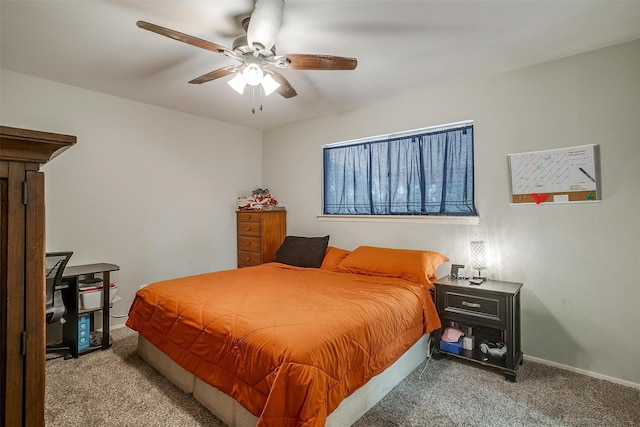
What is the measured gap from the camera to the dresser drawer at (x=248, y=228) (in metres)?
4.15

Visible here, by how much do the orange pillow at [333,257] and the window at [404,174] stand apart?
20.1 inches

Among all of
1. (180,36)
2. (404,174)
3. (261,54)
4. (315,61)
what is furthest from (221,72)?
(404,174)

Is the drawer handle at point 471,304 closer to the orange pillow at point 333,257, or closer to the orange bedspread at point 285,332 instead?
the orange bedspread at point 285,332

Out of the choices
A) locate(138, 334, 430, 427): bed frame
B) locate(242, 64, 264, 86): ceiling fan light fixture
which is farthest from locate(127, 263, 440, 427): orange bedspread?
locate(242, 64, 264, 86): ceiling fan light fixture

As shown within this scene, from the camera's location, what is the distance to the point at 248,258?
168 inches

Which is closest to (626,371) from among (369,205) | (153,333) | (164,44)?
(369,205)

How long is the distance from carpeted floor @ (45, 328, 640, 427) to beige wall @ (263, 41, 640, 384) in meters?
0.32

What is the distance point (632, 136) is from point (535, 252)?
1.03m

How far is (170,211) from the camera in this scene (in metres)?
3.81

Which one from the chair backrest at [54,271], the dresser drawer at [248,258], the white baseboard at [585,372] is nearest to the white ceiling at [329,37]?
the chair backrest at [54,271]

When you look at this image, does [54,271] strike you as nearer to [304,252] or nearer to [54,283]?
[54,283]

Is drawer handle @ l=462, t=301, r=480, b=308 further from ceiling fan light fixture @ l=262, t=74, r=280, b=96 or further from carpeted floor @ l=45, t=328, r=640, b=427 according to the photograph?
ceiling fan light fixture @ l=262, t=74, r=280, b=96

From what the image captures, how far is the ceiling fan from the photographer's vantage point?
173cm

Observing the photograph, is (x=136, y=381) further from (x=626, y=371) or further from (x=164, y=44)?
(x=626, y=371)
